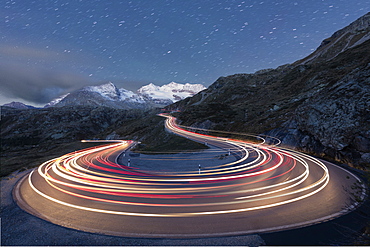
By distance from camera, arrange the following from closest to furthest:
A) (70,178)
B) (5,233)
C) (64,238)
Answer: (64,238) → (5,233) → (70,178)

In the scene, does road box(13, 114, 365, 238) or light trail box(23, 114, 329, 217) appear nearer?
road box(13, 114, 365, 238)

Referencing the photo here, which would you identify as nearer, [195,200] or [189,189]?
[195,200]

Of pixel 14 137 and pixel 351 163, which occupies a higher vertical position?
pixel 14 137

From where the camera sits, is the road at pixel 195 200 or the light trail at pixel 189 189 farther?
the light trail at pixel 189 189

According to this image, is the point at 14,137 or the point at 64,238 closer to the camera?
the point at 64,238

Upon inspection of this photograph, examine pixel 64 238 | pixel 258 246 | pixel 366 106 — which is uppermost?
pixel 366 106

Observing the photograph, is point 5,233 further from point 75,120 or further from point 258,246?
point 75,120

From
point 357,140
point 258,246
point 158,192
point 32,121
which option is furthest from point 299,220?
point 32,121

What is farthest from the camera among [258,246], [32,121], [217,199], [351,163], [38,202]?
[32,121]
